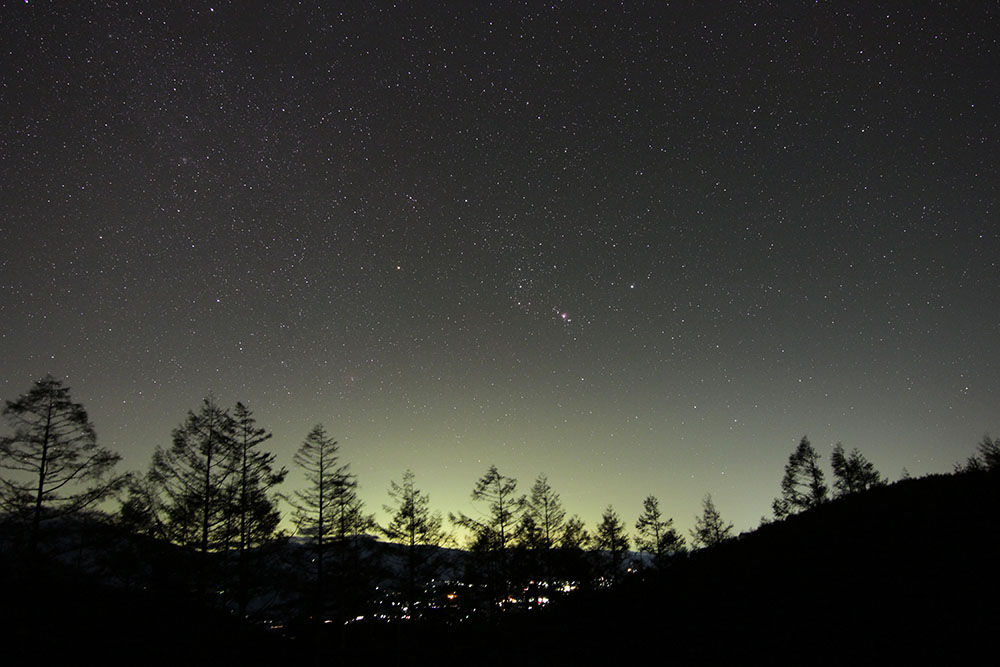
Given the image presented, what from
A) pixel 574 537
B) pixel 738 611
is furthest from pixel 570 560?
pixel 738 611

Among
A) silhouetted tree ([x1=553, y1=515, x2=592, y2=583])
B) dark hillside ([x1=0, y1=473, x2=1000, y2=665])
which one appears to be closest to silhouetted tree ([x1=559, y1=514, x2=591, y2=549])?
silhouetted tree ([x1=553, y1=515, x2=592, y2=583])

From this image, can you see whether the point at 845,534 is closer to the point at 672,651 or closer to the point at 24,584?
the point at 672,651

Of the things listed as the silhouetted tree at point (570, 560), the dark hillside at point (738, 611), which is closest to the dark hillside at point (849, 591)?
the dark hillside at point (738, 611)

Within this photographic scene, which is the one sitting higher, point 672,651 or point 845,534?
point 845,534

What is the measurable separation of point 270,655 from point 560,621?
11839mm

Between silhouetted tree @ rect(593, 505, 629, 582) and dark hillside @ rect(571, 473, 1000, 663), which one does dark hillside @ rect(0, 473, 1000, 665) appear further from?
silhouetted tree @ rect(593, 505, 629, 582)

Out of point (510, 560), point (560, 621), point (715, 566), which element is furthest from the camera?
point (510, 560)

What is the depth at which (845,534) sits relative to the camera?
16453mm

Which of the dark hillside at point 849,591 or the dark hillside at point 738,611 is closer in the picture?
the dark hillside at point 849,591

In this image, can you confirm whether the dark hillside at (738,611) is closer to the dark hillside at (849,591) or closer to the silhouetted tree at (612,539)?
the dark hillside at (849,591)

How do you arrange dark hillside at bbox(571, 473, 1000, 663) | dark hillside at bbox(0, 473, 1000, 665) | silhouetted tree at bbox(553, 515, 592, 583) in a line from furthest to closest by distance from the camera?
silhouetted tree at bbox(553, 515, 592, 583)
dark hillside at bbox(0, 473, 1000, 665)
dark hillside at bbox(571, 473, 1000, 663)

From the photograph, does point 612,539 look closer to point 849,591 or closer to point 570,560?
point 570,560

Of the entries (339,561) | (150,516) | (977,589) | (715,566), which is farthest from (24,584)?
(977,589)

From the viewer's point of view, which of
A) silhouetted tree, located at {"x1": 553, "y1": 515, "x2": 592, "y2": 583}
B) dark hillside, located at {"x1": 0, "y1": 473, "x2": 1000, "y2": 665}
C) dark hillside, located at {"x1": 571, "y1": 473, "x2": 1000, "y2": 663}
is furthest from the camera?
silhouetted tree, located at {"x1": 553, "y1": 515, "x2": 592, "y2": 583}
